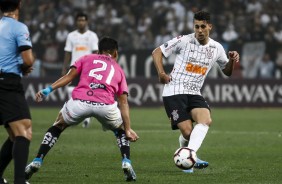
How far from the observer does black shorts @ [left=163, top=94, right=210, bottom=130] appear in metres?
11.1

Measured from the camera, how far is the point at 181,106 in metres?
11.2

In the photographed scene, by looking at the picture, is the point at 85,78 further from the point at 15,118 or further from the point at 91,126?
the point at 91,126

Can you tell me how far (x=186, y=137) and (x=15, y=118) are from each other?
3.38m

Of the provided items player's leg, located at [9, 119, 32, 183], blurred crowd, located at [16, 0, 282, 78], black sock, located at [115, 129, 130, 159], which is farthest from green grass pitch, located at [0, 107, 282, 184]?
blurred crowd, located at [16, 0, 282, 78]

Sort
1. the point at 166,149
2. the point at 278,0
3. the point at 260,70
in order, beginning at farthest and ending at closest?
the point at 278,0
the point at 260,70
the point at 166,149

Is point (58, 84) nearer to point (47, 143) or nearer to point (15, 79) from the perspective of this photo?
point (47, 143)

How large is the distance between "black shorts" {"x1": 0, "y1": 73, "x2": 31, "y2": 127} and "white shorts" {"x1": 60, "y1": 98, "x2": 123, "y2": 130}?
1.45 metres

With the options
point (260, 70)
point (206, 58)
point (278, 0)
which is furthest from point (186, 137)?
point (278, 0)

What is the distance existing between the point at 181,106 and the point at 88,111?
174 centimetres

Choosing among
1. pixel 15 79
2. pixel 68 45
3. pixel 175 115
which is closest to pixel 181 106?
pixel 175 115

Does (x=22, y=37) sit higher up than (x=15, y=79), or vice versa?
(x=22, y=37)

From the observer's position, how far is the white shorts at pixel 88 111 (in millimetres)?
9898

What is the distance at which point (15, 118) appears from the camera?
839 centimetres

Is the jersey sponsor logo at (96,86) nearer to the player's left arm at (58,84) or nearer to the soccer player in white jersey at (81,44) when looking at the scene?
the player's left arm at (58,84)
